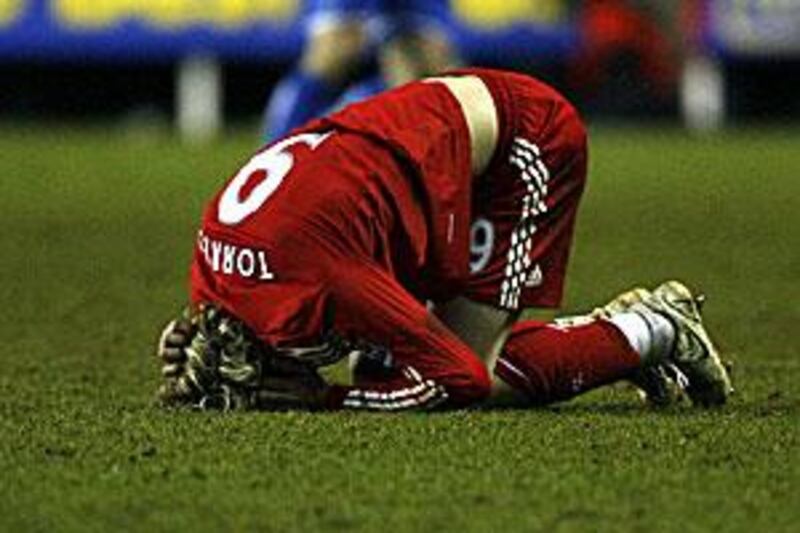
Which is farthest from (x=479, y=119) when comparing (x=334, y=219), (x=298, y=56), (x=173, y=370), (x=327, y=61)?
(x=298, y=56)

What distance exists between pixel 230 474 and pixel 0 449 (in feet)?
1.65

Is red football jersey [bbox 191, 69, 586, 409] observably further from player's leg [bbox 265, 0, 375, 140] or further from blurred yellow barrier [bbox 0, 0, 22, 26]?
blurred yellow barrier [bbox 0, 0, 22, 26]

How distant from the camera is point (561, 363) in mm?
5129

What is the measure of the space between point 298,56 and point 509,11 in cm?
132

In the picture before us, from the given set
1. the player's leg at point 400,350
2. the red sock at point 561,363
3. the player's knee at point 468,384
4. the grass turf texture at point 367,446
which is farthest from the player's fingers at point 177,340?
the red sock at point 561,363

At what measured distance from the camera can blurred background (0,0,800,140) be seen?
17250 mm

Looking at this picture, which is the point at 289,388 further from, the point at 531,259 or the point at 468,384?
the point at 531,259

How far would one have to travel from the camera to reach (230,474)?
14.0ft

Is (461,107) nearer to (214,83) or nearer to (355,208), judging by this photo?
(355,208)

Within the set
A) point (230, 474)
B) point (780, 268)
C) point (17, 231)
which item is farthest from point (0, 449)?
point (17, 231)

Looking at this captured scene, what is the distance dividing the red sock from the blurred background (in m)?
11.7

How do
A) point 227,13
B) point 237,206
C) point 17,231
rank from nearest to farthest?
point 237,206
point 17,231
point 227,13

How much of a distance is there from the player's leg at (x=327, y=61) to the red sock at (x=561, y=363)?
3.75 m

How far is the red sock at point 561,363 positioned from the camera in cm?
511
